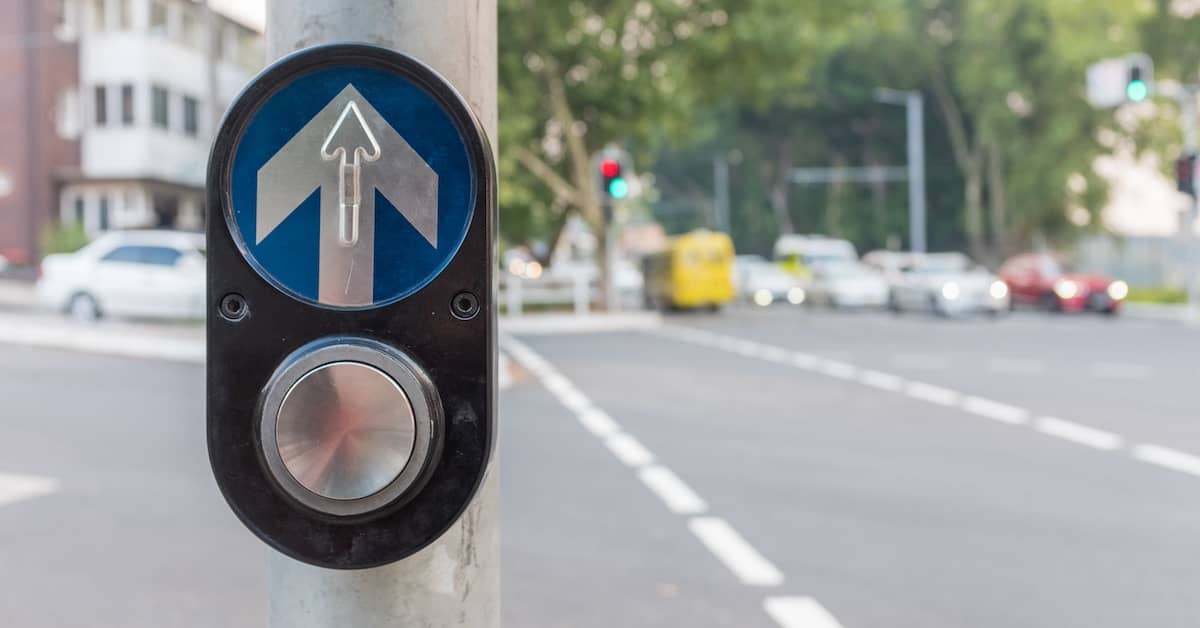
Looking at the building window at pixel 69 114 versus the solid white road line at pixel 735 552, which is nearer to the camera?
the solid white road line at pixel 735 552

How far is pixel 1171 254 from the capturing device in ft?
96.5

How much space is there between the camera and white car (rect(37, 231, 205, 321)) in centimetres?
2384

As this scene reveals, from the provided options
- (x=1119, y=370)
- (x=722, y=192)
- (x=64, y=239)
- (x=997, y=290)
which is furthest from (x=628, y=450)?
(x=722, y=192)

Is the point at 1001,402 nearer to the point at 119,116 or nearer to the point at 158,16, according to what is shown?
the point at 119,116

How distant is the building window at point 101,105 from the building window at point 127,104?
0.49 meters

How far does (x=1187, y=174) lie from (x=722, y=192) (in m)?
47.8

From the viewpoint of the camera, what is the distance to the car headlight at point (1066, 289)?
33.7 meters

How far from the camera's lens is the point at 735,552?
229 inches

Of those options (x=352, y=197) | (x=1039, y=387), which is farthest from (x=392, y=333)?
(x=1039, y=387)

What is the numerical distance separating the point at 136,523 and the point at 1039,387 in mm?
9876

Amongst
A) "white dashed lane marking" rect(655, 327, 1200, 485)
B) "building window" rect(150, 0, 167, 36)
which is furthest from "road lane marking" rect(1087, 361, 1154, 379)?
"building window" rect(150, 0, 167, 36)

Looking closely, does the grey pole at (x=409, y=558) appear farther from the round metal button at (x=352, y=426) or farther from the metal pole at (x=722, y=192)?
the metal pole at (x=722, y=192)

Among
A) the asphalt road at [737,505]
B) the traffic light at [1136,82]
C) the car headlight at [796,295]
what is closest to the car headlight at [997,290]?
the traffic light at [1136,82]

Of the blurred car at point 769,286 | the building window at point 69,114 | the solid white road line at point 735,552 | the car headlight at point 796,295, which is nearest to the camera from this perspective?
the solid white road line at point 735,552
